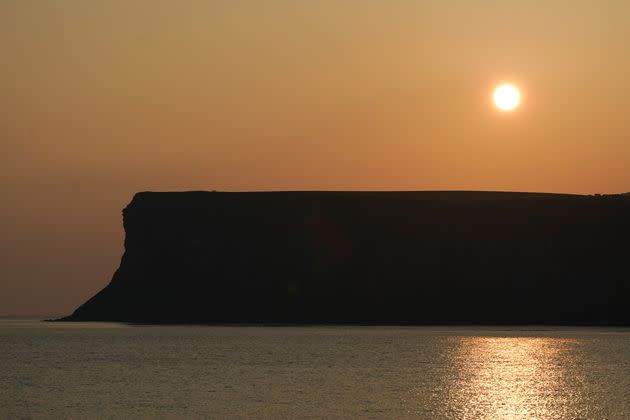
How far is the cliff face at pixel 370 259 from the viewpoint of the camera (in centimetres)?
15600

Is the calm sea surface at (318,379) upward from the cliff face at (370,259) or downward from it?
downward

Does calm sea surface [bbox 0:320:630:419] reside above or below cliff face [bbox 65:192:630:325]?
below

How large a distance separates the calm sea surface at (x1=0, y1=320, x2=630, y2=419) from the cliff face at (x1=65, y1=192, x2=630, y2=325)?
136 feet

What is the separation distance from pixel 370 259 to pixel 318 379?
9545 cm

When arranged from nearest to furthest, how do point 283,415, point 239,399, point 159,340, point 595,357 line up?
point 283,415
point 239,399
point 595,357
point 159,340

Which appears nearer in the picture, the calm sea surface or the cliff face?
the calm sea surface

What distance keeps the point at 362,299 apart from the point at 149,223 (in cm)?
2781

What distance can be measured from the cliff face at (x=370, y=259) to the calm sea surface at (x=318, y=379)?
136ft

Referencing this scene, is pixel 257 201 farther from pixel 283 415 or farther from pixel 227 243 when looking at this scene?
pixel 283 415

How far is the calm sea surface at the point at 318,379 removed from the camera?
5072 cm

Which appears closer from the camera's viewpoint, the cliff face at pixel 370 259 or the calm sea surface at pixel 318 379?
the calm sea surface at pixel 318 379

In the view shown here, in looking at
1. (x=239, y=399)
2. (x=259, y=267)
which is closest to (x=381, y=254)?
(x=259, y=267)

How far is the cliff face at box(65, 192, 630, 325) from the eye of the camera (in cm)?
15600

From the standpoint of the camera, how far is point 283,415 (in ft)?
158
